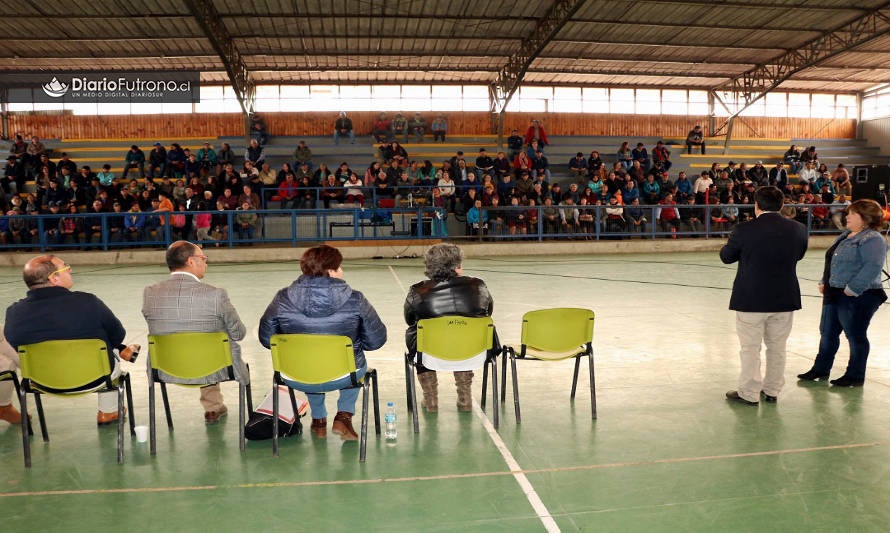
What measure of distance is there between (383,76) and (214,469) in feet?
83.3

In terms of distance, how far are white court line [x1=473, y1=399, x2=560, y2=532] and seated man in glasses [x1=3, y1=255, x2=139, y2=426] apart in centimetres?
238

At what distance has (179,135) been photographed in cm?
2820

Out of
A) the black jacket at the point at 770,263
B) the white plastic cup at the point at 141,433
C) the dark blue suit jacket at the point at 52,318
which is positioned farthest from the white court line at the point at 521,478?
the dark blue suit jacket at the point at 52,318

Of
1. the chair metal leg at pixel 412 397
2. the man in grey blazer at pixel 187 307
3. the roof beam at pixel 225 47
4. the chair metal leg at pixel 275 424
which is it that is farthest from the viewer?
the roof beam at pixel 225 47

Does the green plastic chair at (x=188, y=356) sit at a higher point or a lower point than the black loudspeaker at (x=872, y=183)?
lower

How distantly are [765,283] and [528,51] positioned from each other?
62.6 feet

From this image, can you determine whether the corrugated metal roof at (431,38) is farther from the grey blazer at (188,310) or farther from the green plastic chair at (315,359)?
the green plastic chair at (315,359)

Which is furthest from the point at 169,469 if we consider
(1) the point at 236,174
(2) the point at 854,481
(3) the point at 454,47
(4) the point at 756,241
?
(3) the point at 454,47

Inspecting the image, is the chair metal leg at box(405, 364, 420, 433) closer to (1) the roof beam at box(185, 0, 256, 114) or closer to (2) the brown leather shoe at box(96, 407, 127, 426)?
(2) the brown leather shoe at box(96, 407, 127, 426)

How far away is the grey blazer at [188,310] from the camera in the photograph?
14.6 ft

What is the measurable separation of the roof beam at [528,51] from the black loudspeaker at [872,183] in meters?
10.6

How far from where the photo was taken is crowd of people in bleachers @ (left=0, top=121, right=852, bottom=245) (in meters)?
17.8

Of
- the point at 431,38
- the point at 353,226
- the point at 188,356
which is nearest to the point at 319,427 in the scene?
the point at 188,356

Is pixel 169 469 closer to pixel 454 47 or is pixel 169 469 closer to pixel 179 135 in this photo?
pixel 454 47
